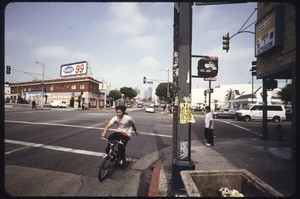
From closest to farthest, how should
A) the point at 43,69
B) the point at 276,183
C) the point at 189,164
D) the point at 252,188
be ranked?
the point at 252,188 → the point at 189,164 → the point at 276,183 → the point at 43,69

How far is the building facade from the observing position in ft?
192

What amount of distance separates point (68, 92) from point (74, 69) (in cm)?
673

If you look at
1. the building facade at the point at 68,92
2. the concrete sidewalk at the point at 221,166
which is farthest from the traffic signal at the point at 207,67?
the building facade at the point at 68,92

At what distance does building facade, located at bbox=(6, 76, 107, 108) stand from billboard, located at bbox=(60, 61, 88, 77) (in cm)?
190

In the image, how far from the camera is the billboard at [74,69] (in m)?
60.1

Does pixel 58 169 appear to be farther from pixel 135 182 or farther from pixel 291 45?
pixel 291 45

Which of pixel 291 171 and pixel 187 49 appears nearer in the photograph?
pixel 187 49

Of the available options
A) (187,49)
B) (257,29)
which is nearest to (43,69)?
(257,29)

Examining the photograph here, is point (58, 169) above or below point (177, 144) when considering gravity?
below

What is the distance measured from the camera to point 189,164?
14.3 ft

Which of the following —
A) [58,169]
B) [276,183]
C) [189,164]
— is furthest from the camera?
[58,169]

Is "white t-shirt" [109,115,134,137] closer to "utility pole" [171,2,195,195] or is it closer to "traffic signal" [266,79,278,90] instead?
"utility pole" [171,2,195,195]

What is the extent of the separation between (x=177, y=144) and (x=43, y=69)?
44341mm

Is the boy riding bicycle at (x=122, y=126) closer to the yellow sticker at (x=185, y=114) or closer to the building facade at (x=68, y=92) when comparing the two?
the yellow sticker at (x=185, y=114)
